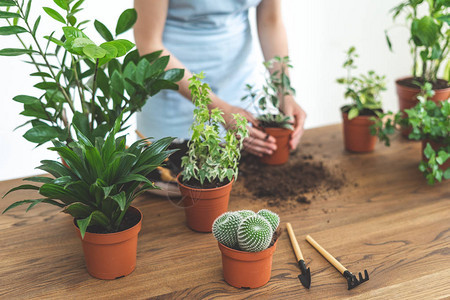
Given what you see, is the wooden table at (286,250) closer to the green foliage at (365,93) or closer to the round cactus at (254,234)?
the round cactus at (254,234)

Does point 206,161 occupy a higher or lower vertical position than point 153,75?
lower

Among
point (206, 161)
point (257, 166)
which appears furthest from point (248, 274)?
point (257, 166)

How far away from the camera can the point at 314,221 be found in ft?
4.43

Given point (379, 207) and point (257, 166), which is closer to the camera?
point (379, 207)

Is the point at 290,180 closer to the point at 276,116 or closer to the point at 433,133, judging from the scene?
the point at 276,116

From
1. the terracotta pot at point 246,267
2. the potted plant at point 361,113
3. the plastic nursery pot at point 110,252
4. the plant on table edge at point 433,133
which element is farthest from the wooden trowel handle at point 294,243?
the potted plant at point 361,113

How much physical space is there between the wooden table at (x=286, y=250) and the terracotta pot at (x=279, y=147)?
9.5 inches

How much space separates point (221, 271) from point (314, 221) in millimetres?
351

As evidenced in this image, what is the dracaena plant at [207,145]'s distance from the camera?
3.98 feet

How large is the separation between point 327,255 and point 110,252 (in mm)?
532

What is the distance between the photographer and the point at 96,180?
1017 mm

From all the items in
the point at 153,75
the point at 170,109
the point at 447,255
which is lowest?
the point at 447,255

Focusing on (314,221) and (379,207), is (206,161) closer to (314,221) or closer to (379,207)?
(314,221)

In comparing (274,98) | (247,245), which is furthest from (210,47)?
(247,245)
